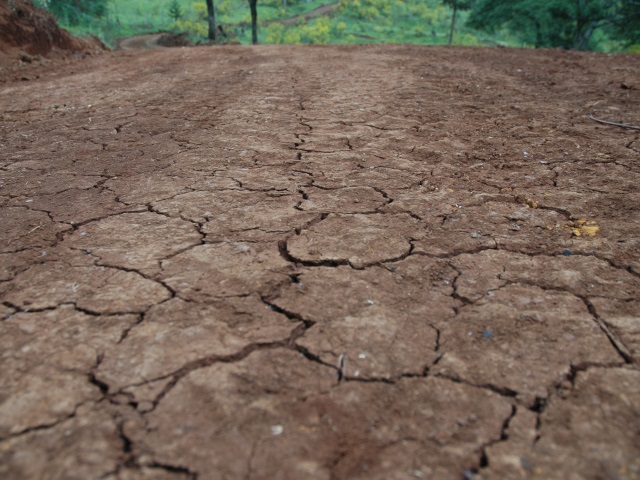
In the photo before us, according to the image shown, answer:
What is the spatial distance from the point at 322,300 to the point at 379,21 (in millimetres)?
41243

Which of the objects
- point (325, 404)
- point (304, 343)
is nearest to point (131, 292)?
point (304, 343)

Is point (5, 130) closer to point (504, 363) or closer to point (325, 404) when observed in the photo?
point (325, 404)

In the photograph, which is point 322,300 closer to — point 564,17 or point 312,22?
point 564,17

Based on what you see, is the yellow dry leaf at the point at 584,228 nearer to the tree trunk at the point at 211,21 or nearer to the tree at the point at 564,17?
the tree at the point at 564,17

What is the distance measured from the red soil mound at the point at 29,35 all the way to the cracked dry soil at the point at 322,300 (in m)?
4.27

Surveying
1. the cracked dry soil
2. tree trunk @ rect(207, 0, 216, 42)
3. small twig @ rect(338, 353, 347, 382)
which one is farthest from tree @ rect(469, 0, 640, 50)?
small twig @ rect(338, 353, 347, 382)

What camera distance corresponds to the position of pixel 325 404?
1227mm

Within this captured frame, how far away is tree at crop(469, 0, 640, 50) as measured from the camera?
12.8 metres

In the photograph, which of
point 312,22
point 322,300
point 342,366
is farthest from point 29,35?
point 312,22

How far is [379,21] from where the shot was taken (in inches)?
1507

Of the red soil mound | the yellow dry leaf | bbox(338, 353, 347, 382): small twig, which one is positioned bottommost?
bbox(338, 353, 347, 382): small twig

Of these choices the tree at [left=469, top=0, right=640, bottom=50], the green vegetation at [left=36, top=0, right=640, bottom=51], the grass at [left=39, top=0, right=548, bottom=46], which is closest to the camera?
the tree at [left=469, top=0, right=640, bottom=50]

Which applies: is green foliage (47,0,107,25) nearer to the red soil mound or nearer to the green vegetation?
the green vegetation

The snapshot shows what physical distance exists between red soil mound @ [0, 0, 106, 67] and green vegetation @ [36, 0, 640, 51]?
7.16 ft
